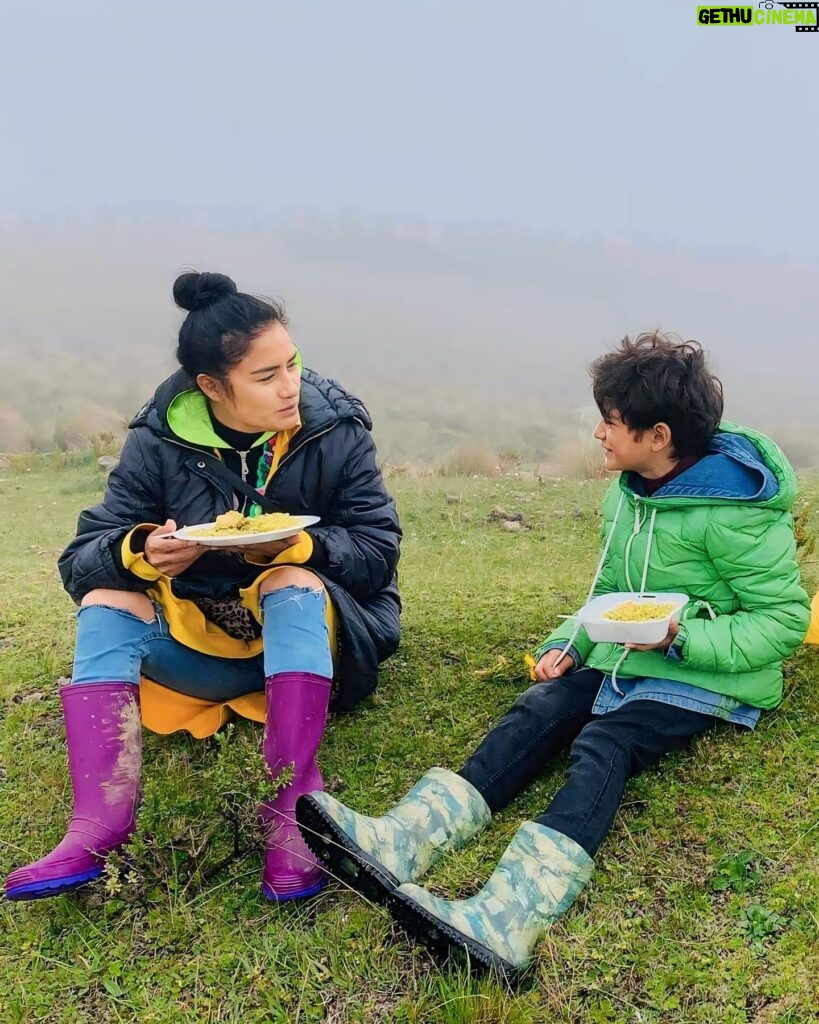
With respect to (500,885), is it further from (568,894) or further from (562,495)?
(562,495)

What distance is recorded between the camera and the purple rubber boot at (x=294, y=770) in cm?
262

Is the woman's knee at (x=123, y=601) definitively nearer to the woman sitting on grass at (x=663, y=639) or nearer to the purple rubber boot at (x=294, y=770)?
the purple rubber boot at (x=294, y=770)

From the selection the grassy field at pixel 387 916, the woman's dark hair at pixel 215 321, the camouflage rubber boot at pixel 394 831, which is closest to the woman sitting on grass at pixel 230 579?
the woman's dark hair at pixel 215 321

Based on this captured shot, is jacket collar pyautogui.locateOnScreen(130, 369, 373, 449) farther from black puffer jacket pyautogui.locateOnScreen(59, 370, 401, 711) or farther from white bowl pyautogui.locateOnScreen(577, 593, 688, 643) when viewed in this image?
A: white bowl pyautogui.locateOnScreen(577, 593, 688, 643)

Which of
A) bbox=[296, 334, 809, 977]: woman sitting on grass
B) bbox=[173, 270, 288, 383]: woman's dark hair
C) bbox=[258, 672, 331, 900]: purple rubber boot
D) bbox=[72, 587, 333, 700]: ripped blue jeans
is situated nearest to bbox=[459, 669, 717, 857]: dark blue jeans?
bbox=[296, 334, 809, 977]: woman sitting on grass

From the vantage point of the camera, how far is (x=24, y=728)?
3.75 metres

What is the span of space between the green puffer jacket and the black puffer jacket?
0.81 m

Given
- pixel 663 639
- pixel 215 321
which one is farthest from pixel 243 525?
pixel 663 639

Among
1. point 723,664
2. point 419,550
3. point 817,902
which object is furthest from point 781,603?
point 419,550

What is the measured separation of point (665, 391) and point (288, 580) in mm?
1322

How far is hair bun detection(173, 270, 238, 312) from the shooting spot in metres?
3.18

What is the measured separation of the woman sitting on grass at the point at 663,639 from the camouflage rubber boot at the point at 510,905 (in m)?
0.05

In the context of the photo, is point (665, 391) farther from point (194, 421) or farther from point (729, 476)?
point (194, 421)

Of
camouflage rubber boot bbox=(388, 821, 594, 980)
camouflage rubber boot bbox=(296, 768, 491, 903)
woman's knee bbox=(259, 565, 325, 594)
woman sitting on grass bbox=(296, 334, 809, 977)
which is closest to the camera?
camouflage rubber boot bbox=(388, 821, 594, 980)
